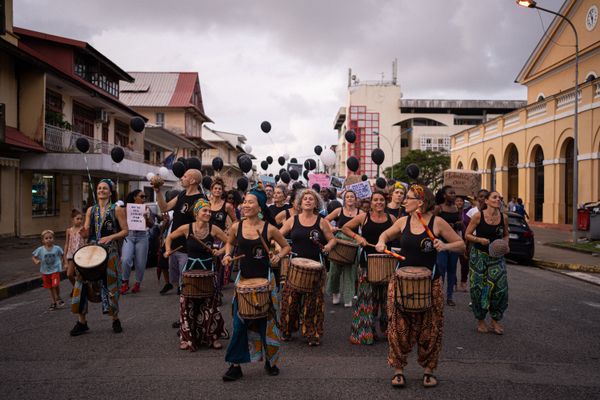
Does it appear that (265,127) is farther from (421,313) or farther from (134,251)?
(421,313)

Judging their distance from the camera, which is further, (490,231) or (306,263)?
(490,231)

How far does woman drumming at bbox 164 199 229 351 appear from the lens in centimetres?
590

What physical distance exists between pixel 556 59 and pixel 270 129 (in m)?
18.5

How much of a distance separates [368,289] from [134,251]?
5.06 m

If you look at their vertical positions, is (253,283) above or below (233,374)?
above

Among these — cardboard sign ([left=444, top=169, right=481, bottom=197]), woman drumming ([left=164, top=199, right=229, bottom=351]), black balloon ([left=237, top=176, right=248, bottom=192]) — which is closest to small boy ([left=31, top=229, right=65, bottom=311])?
woman drumming ([left=164, top=199, right=229, bottom=351])

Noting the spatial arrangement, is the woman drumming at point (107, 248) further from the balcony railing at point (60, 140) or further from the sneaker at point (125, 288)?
the balcony railing at point (60, 140)

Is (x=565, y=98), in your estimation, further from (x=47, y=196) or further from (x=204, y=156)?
(x=204, y=156)

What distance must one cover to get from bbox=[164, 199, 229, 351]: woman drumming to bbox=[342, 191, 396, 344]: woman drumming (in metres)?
1.62

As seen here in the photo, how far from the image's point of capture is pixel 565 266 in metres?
14.0

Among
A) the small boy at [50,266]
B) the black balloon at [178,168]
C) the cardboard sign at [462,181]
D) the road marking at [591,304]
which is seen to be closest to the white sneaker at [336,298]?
the road marking at [591,304]

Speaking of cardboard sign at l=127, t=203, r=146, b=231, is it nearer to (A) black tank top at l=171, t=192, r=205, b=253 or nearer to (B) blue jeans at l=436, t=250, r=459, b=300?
(A) black tank top at l=171, t=192, r=205, b=253

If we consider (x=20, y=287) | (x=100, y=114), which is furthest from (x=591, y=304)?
(x=100, y=114)

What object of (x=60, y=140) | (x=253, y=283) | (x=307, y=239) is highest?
(x=60, y=140)
